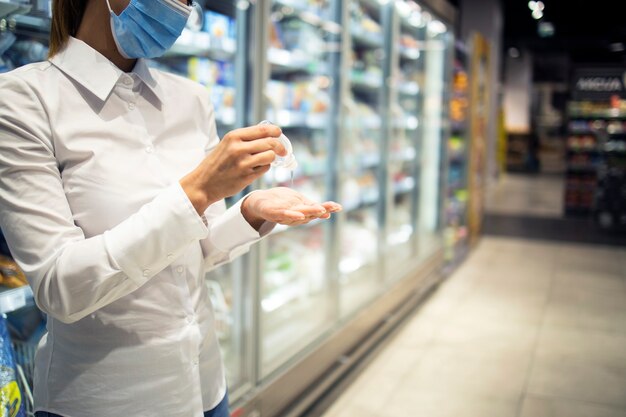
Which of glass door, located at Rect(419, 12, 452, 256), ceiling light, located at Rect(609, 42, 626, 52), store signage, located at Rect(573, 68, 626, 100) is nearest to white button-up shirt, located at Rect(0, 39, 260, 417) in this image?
glass door, located at Rect(419, 12, 452, 256)

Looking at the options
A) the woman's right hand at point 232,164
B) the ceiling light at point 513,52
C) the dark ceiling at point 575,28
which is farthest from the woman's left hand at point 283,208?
the ceiling light at point 513,52

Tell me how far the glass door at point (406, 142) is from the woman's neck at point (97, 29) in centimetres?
388

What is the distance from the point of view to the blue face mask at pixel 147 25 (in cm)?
111

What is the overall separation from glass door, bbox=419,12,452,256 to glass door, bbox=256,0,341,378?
2.00 meters

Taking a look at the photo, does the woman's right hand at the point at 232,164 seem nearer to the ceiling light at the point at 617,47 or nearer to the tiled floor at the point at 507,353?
the tiled floor at the point at 507,353

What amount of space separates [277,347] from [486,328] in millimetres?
1920

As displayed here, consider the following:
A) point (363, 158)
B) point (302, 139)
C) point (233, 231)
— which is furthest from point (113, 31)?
point (363, 158)

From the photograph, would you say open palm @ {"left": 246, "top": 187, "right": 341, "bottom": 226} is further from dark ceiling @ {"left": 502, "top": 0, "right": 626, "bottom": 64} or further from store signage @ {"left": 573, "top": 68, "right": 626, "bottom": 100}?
store signage @ {"left": 573, "top": 68, "right": 626, "bottom": 100}

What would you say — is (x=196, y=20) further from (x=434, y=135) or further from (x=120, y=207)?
(x=434, y=135)

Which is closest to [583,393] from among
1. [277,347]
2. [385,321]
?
[385,321]

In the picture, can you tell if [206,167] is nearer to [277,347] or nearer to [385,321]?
[277,347]

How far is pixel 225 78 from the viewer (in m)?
2.78

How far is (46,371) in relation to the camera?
1137 mm

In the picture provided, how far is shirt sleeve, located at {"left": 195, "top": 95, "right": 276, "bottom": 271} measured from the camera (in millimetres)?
1226
